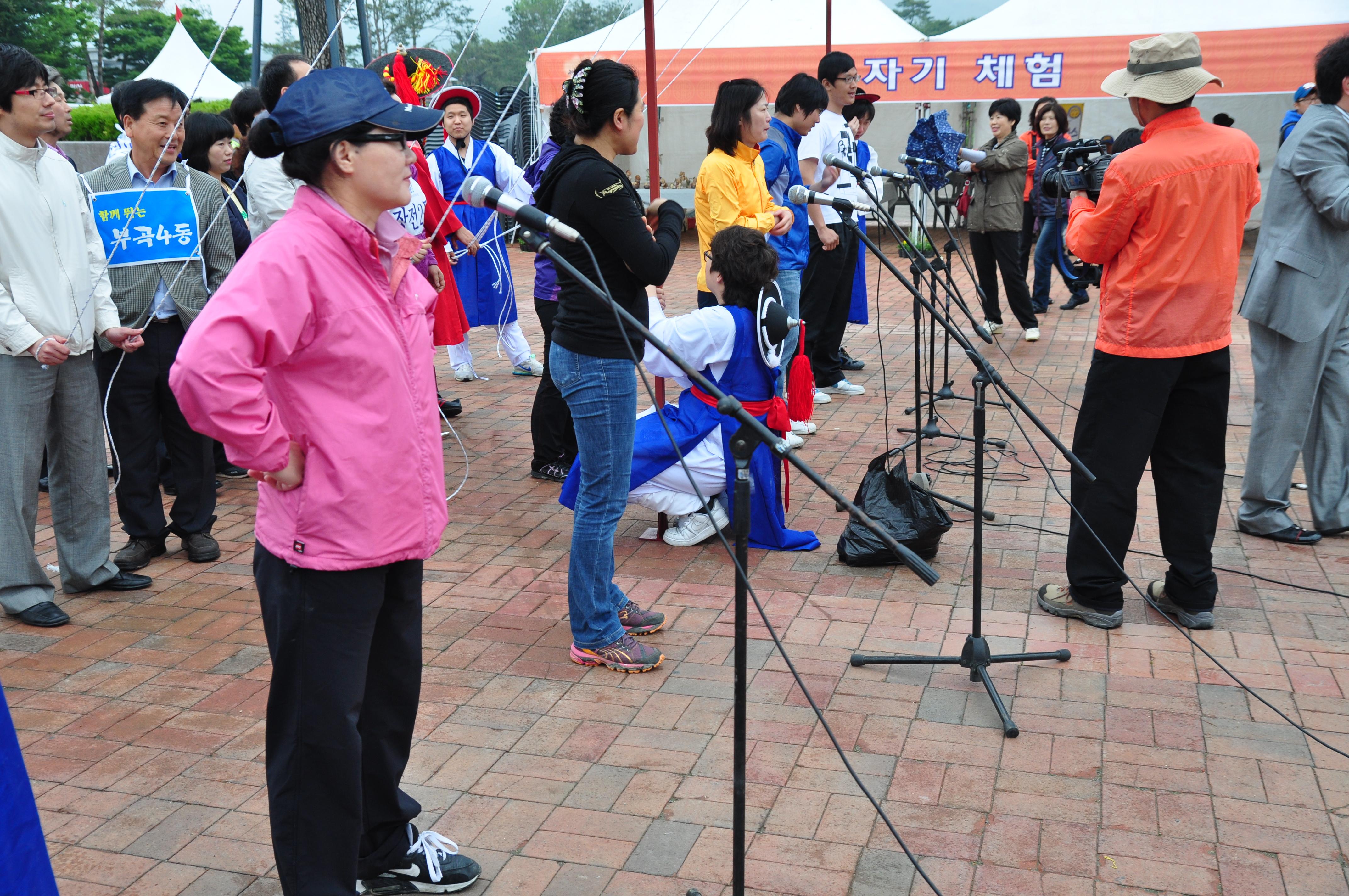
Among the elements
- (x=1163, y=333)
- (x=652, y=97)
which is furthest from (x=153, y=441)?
(x=1163, y=333)

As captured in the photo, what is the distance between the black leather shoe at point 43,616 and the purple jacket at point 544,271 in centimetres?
289

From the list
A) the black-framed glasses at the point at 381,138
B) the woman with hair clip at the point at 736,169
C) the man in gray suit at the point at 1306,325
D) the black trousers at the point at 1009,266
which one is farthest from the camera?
the black trousers at the point at 1009,266

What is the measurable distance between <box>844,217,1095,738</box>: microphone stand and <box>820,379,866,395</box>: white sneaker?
361 centimetres

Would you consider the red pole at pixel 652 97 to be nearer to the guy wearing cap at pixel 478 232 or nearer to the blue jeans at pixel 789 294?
the blue jeans at pixel 789 294

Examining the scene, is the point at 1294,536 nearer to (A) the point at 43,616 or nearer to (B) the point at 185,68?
(A) the point at 43,616

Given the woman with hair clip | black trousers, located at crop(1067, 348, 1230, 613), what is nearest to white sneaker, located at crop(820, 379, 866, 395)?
the woman with hair clip

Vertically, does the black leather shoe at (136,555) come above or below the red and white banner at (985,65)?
below

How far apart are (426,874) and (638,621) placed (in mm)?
1547

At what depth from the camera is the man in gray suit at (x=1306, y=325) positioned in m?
4.35

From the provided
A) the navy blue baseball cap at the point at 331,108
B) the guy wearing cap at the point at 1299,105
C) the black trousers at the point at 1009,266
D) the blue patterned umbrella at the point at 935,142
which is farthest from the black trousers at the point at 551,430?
the guy wearing cap at the point at 1299,105

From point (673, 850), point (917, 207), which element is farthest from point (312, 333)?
point (917, 207)

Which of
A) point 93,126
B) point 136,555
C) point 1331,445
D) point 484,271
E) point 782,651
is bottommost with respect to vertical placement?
point 136,555

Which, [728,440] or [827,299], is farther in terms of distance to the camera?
[827,299]

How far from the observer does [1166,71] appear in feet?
11.9
